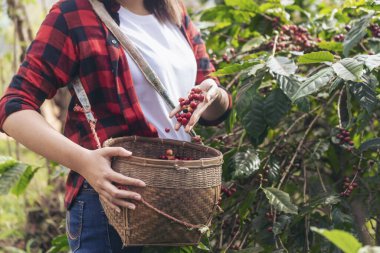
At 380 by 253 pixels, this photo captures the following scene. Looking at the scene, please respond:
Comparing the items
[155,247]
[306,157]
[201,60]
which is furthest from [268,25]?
[155,247]

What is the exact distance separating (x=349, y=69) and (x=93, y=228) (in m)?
0.84

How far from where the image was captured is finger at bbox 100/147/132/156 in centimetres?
168

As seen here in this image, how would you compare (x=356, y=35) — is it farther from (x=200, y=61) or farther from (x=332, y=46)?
(x=200, y=61)

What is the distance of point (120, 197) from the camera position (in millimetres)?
1689

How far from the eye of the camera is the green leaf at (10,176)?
8.52 feet

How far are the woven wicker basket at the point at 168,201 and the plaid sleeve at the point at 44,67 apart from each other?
0.23 metres

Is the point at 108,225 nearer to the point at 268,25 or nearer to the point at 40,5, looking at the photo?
the point at 268,25

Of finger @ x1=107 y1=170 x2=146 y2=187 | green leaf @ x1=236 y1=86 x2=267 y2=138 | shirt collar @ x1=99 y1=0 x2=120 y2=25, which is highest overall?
shirt collar @ x1=99 y1=0 x2=120 y2=25

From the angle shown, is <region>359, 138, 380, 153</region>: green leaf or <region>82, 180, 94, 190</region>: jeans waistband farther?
<region>359, 138, 380, 153</region>: green leaf

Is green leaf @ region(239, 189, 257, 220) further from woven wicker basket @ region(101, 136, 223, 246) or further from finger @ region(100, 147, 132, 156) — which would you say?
finger @ region(100, 147, 132, 156)

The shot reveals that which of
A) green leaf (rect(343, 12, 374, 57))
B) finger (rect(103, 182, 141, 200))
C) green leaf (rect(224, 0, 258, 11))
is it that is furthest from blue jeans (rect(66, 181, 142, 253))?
green leaf (rect(224, 0, 258, 11))

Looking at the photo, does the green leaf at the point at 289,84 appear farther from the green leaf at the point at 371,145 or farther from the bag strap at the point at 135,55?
the bag strap at the point at 135,55

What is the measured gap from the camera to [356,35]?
2328mm

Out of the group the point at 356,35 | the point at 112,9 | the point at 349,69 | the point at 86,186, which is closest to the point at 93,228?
the point at 86,186
